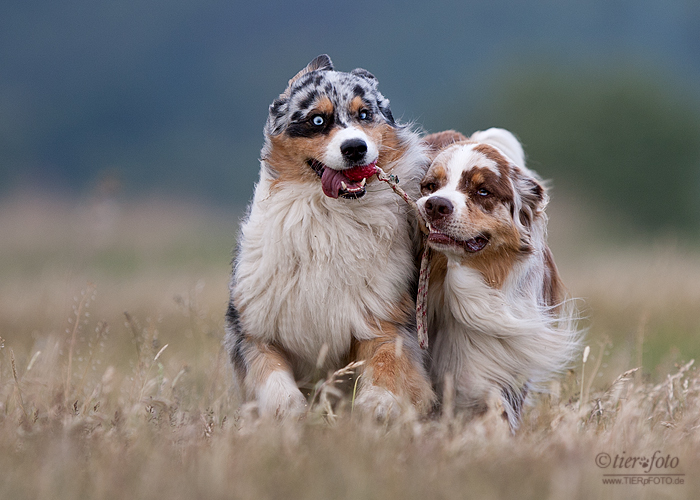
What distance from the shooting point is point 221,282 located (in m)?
11.2

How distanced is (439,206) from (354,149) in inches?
21.8

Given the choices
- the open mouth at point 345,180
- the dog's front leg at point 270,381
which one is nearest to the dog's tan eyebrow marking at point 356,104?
the open mouth at point 345,180

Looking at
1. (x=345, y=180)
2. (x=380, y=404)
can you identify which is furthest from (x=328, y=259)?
(x=380, y=404)

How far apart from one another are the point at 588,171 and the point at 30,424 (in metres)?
26.1

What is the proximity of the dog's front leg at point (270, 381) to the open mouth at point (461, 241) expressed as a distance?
3.65ft

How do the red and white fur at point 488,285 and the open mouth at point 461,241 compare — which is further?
the red and white fur at point 488,285

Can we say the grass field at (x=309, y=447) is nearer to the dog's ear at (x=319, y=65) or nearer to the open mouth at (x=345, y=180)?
the open mouth at (x=345, y=180)

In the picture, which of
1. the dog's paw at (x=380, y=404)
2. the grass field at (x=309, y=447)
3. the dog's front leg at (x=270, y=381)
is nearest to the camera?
the grass field at (x=309, y=447)

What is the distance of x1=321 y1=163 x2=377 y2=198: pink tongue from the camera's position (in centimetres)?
446

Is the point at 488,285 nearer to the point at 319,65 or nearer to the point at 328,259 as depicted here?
the point at 328,259

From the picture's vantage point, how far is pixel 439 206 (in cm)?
432

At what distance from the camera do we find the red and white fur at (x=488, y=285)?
4.51m

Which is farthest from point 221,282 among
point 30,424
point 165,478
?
point 165,478
